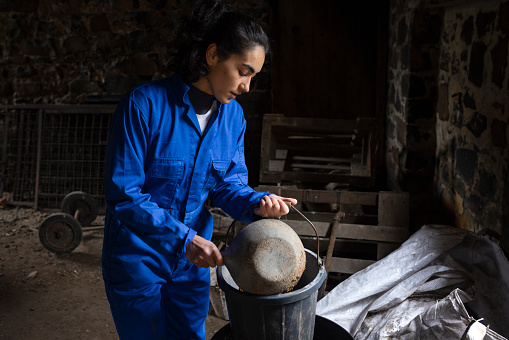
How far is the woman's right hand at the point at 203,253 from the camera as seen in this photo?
1691mm

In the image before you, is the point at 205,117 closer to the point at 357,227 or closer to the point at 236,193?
the point at 236,193

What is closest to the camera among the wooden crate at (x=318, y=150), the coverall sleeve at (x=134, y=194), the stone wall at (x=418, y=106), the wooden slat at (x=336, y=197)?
the coverall sleeve at (x=134, y=194)

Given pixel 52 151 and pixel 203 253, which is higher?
pixel 52 151

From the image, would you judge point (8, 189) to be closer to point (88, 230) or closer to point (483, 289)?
point (88, 230)

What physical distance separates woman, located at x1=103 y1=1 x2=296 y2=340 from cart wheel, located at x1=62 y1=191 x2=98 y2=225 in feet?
11.0

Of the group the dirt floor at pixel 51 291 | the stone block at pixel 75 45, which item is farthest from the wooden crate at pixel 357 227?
the stone block at pixel 75 45

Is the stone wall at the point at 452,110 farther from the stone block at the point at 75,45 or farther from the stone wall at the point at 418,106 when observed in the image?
the stone block at the point at 75,45

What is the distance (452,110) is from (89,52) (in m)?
A: 4.31

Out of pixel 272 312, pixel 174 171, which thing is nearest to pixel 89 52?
pixel 174 171

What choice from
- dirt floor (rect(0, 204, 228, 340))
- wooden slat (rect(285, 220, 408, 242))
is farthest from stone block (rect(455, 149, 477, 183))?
dirt floor (rect(0, 204, 228, 340))

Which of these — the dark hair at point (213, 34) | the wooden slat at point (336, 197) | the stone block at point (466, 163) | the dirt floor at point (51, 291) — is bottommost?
the dirt floor at point (51, 291)

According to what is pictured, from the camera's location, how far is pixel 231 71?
1877mm

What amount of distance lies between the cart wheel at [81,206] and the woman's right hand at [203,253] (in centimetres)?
375

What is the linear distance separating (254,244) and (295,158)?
335 centimetres
